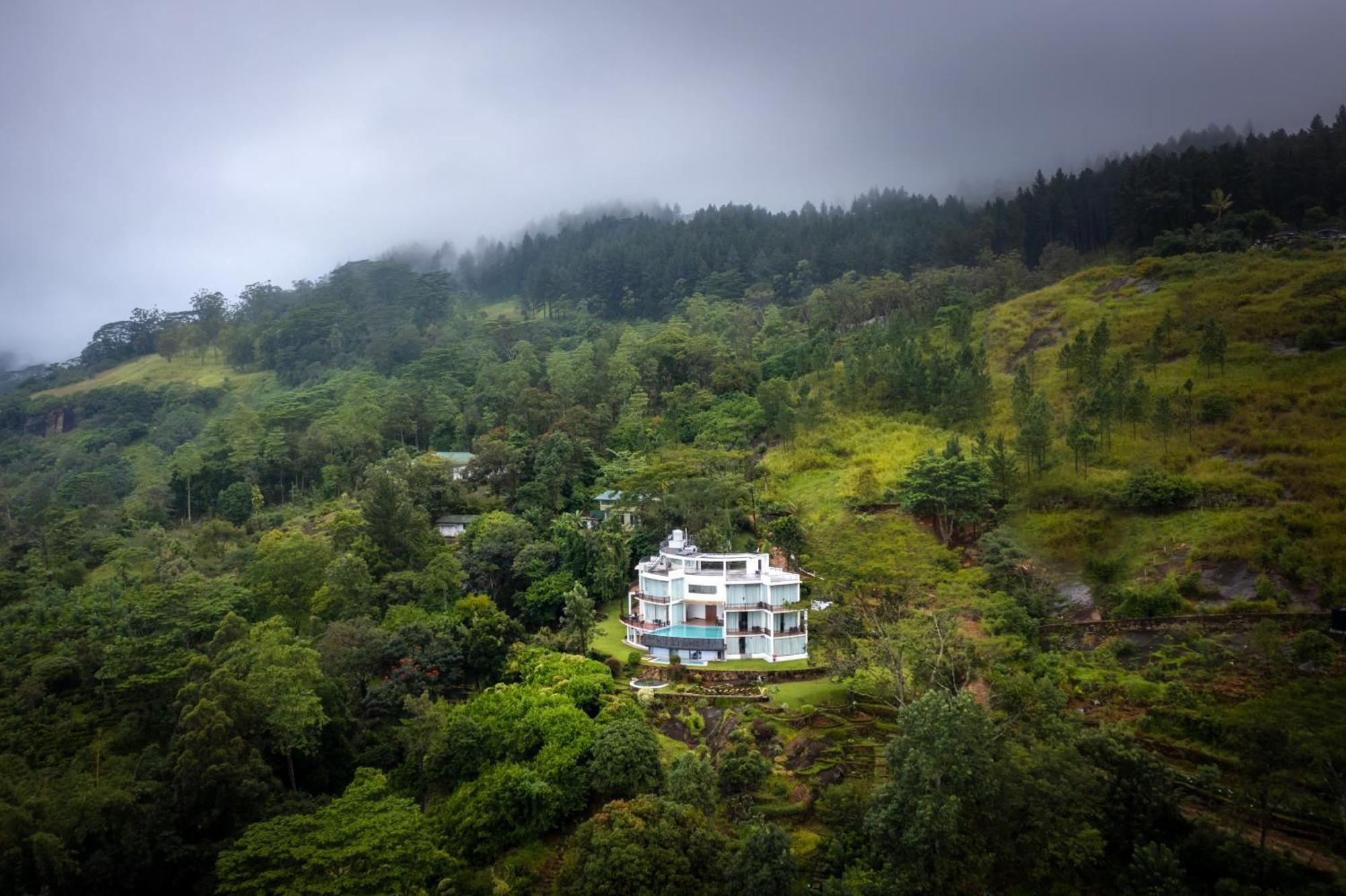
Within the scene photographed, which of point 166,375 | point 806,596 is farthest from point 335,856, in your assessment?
point 166,375

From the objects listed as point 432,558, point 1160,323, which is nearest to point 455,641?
point 432,558

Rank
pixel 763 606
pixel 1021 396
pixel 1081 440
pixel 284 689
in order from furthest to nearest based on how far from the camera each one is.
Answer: pixel 1021 396 → pixel 1081 440 → pixel 763 606 → pixel 284 689

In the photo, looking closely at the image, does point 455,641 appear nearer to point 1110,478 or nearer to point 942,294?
point 1110,478

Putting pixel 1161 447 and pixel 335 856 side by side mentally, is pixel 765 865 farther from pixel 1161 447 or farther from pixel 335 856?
pixel 1161 447

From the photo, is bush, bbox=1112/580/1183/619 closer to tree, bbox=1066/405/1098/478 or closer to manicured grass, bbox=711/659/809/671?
tree, bbox=1066/405/1098/478

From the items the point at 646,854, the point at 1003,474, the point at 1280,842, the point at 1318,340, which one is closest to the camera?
the point at 1280,842

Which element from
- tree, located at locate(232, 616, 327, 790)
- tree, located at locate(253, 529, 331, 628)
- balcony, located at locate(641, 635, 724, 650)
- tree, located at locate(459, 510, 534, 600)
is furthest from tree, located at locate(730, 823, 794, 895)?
tree, located at locate(253, 529, 331, 628)

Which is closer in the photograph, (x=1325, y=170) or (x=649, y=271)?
(x=1325, y=170)
